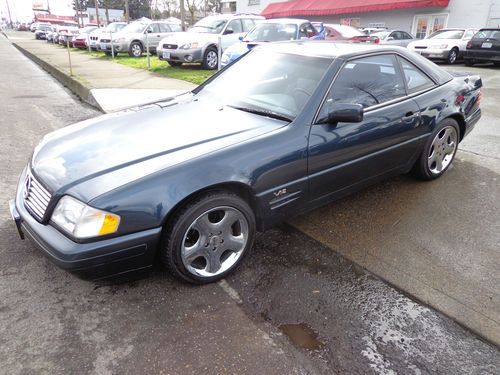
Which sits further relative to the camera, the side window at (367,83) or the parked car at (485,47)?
the parked car at (485,47)

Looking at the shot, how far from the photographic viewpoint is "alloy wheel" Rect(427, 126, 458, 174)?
422 cm

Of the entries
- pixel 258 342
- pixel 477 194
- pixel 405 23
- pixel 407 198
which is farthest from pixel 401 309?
pixel 405 23

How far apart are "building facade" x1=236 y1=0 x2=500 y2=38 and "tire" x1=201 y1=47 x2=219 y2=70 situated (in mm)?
13482

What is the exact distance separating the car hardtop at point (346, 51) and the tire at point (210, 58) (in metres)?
9.34

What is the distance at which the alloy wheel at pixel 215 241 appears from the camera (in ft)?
8.40

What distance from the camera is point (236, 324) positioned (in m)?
2.38

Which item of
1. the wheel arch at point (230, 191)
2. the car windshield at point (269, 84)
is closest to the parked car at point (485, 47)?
the car windshield at point (269, 84)

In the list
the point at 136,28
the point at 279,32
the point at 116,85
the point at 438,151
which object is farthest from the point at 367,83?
the point at 136,28

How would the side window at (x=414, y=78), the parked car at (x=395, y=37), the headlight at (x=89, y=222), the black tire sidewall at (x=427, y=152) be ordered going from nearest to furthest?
the headlight at (x=89, y=222), the side window at (x=414, y=78), the black tire sidewall at (x=427, y=152), the parked car at (x=395, y=37)

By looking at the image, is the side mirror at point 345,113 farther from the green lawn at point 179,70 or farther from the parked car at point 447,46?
the parked car at point 447,46

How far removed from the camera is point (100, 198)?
2238 mm

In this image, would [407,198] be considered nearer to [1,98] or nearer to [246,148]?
[246,148]

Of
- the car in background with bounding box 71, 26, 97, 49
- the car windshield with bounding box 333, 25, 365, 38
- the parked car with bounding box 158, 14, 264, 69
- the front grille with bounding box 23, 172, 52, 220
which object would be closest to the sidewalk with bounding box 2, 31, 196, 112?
the parked car with bounding box 158, 14, 264, 69

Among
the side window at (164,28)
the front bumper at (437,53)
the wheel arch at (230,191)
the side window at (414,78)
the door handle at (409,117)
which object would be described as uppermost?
the side window at (414,78)
